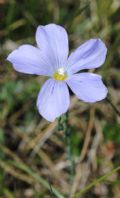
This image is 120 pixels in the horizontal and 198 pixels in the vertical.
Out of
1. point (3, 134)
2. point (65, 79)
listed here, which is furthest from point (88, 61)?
point (3, 134)

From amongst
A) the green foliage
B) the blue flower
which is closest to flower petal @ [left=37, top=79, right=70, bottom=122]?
the blue flower

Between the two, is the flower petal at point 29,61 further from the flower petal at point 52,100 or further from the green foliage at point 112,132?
the green foliage at point 112,132

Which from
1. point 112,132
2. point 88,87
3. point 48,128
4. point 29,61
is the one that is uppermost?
point 29,61

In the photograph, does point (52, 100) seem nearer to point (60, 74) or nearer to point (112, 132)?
point (60, 74)

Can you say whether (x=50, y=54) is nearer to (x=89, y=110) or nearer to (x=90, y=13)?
(x=89, y=110)

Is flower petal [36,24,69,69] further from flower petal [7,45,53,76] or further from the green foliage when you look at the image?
the green foliage

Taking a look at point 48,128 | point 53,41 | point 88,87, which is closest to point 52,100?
point 88,87
